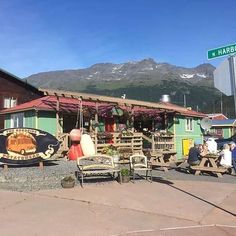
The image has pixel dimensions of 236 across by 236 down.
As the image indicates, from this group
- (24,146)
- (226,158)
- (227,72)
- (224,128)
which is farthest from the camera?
(224,128)

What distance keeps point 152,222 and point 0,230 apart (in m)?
2.84

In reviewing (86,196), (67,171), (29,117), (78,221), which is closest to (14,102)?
(29,117)

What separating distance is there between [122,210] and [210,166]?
26.6ft

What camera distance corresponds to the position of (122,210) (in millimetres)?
9438

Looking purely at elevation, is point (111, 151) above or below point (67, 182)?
above

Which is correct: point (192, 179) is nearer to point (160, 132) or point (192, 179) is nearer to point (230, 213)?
point (230, 213)

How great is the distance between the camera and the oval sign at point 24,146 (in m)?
14.4

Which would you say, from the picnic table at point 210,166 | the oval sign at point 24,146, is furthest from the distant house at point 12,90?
the picnic table at point 210,166

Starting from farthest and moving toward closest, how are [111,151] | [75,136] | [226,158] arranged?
[111,151]
[75,136]
[226,158]

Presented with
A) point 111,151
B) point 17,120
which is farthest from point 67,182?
point 17,120

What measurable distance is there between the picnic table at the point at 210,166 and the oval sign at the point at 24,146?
5.60 meters

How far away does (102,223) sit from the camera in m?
8.22

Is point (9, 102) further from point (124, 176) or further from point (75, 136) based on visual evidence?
point (124, 176)

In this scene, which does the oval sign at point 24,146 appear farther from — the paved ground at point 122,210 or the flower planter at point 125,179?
the flower planter at point 125,179
